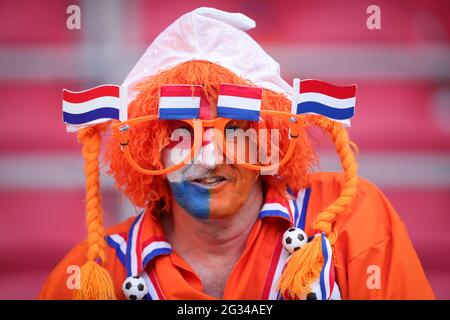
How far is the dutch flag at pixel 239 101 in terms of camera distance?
5.18ft

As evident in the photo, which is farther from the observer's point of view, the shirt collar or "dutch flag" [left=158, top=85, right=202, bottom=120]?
the shirt collar

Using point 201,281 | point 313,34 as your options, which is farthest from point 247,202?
point 313,34

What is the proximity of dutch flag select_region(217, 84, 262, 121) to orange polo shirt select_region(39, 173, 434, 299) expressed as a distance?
0.27 m

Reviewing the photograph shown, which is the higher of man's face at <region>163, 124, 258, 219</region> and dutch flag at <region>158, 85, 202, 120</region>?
dutch flag at <region>158, 85, 202, 120</region>

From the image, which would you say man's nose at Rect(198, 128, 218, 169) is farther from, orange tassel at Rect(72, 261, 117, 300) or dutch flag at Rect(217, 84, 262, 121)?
orange tassel at Rect(72, 261, 117, 300)

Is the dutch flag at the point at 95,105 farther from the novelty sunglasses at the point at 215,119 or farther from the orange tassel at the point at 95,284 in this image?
the orange tassel at the point at 95,284

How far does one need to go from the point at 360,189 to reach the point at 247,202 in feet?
0.94

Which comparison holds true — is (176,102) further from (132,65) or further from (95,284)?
(132,65)

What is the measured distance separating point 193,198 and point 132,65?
75 cm

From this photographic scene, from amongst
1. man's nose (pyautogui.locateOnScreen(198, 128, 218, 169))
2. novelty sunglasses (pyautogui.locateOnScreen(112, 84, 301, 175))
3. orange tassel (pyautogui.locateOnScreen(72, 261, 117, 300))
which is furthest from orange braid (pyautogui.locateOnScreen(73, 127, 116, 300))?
man's nose (pyautogui.locateOnScreen(198, 128, 218, 169))

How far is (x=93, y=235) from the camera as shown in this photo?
1726 millimetres

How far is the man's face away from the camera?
1.63 m

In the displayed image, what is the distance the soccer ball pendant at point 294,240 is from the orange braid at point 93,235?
0.42 meters
